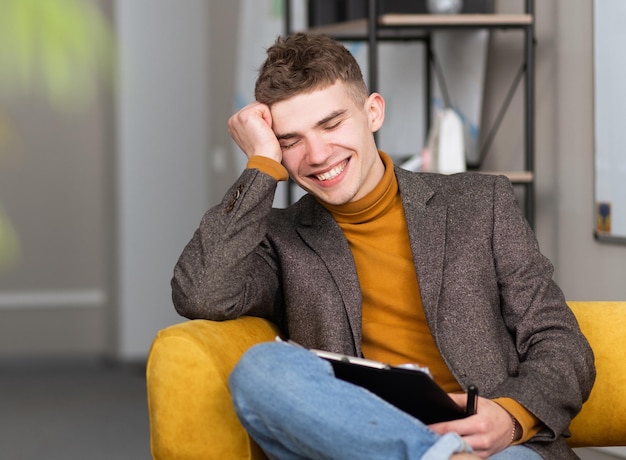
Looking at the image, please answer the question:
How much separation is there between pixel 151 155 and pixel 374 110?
151 inches

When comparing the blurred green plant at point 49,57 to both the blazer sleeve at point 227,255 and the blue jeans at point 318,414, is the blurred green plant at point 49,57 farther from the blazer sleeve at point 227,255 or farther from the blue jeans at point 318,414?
the blue jeans at point 318,414

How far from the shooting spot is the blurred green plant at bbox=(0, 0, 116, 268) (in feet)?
19.7

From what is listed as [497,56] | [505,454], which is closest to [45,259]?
[497,56]

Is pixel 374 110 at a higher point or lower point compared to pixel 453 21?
lower

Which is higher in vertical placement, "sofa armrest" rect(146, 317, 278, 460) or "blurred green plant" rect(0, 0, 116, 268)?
"blurred green plant" rect(0, 0, 116, 268)

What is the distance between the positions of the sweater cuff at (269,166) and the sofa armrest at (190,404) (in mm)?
359

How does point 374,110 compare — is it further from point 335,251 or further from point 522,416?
point 522,416

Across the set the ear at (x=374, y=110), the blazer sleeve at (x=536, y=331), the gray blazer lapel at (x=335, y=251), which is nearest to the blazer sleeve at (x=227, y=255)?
the gray blazer lapel at (x=335, y=251)

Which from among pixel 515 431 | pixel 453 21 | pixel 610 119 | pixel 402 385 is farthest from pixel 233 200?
pixel 453 21

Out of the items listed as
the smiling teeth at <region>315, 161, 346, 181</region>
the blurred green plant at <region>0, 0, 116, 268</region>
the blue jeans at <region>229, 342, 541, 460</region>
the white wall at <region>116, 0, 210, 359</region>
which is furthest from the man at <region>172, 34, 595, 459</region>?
the blurred green plant at <region>0, 0, 116, 268</region>

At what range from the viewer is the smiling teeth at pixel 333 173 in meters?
1.86

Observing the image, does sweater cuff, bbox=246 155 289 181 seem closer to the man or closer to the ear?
the man

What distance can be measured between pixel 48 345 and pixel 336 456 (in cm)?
489

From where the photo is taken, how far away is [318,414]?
1.43 meters
